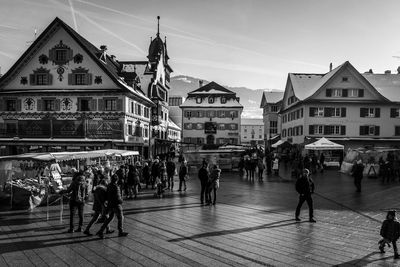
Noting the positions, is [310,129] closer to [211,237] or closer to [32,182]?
[32,182]

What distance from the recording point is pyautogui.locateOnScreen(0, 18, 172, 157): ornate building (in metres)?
37.9

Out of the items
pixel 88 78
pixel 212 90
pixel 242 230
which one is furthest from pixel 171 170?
pixel 212 90

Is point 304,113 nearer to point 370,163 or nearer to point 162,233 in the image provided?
point 370,163

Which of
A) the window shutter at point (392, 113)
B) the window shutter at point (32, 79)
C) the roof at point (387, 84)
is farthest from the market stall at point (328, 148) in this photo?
the window shutter at point (32, 79)

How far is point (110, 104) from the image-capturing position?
127ft

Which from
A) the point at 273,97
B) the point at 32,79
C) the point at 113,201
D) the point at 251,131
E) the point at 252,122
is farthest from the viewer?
the point at 252,122

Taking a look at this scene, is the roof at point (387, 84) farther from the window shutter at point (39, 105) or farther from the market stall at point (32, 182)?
the market stall at point (32, 182)

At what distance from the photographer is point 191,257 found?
880cm

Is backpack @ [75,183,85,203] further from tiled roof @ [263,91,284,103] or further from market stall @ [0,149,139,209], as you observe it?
tiled roof @ [263,91,284,103]

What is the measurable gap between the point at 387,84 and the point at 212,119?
30.7 metres

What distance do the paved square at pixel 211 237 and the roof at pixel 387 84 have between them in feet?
136

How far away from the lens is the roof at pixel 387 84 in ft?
175

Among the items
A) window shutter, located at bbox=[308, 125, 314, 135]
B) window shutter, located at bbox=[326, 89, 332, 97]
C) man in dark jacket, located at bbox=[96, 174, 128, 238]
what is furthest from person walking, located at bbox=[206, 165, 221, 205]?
window shutter, located at bbox=[326, 89, 332, 97]

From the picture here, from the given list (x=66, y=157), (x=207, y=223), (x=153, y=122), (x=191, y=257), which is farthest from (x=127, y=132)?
(x=191, y=257)
